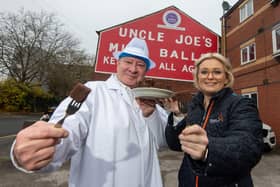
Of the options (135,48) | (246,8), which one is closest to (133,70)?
(135,48)

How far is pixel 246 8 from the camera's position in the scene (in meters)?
10.7

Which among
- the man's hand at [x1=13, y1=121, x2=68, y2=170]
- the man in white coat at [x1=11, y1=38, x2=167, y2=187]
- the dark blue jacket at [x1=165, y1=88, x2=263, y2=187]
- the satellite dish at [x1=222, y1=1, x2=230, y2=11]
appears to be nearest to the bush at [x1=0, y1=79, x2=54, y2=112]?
the satellite dish at [x1=222, y1=1, x2=230, y2=11]

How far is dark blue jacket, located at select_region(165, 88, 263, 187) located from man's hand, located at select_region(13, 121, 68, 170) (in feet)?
1.73

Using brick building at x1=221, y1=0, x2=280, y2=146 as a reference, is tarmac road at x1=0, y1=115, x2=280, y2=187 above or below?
below

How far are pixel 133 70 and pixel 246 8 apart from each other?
38.9 feet

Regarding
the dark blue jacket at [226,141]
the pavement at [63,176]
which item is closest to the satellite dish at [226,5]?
the pavement at [63,176]

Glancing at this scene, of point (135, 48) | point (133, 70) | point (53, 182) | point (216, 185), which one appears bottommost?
point (53, 182)

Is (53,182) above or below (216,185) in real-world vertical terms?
below

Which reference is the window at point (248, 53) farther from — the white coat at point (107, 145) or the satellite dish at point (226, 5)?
the white coat at point (107, 145)

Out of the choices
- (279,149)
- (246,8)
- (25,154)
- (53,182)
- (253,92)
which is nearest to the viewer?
(25,154)

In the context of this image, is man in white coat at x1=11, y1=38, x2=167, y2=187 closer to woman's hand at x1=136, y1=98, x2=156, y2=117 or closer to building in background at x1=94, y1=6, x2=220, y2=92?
woman's hand at x1=136, y1=98, x2=156, y2=117

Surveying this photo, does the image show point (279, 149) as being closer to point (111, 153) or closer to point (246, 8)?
point (246, 8)

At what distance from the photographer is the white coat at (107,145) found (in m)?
1.08

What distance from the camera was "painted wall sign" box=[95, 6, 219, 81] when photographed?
227cm
